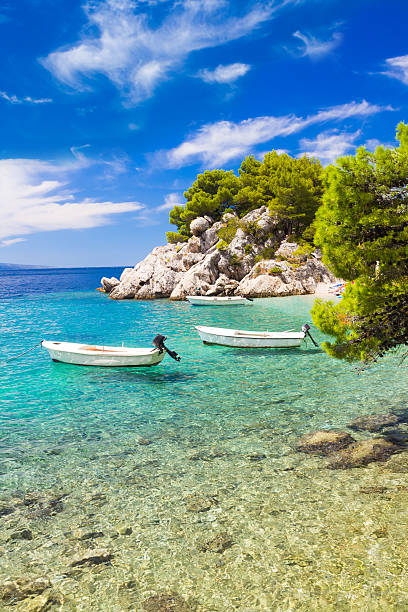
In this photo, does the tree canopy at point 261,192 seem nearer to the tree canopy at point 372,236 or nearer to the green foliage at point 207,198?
the green foliage at point 207,198

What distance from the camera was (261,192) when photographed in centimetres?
7806

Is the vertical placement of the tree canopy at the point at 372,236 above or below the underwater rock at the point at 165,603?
above

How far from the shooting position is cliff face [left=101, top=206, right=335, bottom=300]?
6206 centimetres

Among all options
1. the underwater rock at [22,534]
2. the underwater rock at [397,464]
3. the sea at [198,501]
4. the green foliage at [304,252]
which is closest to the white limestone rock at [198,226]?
the green foliage at [304,252]

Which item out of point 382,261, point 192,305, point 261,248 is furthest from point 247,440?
point 261,248

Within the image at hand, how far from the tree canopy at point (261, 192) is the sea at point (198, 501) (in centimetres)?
5494

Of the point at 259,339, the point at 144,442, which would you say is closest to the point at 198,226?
the point at 259,339

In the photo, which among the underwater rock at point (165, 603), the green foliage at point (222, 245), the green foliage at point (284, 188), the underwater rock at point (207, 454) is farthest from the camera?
the green foliage at point (222, 245)

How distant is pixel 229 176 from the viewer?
273 feet

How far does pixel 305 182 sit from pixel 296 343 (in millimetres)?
49744

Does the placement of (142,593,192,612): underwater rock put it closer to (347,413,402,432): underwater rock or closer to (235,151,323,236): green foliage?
(347,413,402,432): underwater rock

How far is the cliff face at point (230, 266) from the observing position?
2443 inches

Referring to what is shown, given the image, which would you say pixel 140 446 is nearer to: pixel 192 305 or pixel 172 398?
pixel 172 398

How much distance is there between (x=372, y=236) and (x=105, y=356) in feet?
50.9
